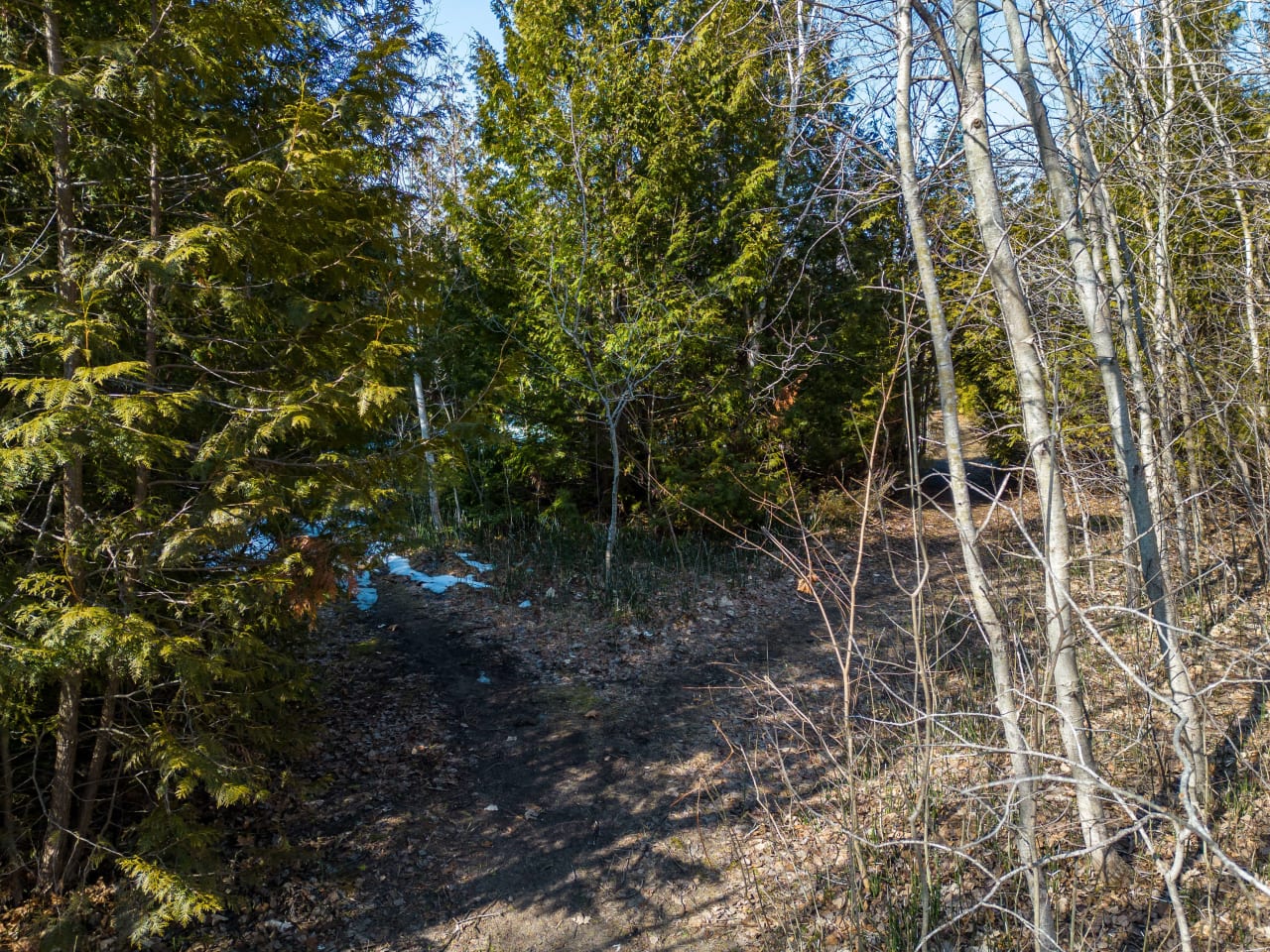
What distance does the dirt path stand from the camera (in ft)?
12.0

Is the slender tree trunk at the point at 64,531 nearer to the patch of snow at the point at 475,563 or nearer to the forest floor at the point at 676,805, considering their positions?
the forest floor at the point at 676,805

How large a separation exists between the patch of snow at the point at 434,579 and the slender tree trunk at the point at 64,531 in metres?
4.63

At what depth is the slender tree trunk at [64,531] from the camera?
3.19m

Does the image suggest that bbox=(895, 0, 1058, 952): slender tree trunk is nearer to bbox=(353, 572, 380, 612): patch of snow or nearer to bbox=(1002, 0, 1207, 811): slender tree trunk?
bbox=(1002, 0, 1207, 811): slender tree trunk

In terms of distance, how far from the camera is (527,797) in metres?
4.71

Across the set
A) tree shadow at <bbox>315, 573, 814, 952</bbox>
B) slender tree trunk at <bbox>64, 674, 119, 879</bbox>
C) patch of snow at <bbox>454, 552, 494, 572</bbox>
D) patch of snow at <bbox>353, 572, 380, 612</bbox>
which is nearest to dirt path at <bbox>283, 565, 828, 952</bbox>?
tree shadow at <bbox>315, 573, 814, 952</bbox>

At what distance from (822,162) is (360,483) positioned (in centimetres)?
674

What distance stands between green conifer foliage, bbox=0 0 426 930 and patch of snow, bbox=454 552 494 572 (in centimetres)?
439

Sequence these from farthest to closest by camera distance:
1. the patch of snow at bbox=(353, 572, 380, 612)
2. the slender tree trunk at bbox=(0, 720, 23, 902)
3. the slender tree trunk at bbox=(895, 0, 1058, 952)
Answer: the patch of snow at bbox=(353, 572, 380, 612) < the slender tree trunk at bbox=(0, 720, 23, 902) < the slender tree trunk at bbox=(895, 0, 1058, 952)

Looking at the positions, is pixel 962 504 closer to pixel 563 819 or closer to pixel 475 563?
pixel 563 819

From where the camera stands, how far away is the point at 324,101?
168 inches

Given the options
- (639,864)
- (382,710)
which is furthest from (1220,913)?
(382,710)

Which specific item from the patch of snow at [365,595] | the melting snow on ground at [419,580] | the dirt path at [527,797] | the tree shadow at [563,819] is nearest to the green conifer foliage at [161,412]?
the dirt path at [527,797]

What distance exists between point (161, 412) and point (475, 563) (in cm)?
612
